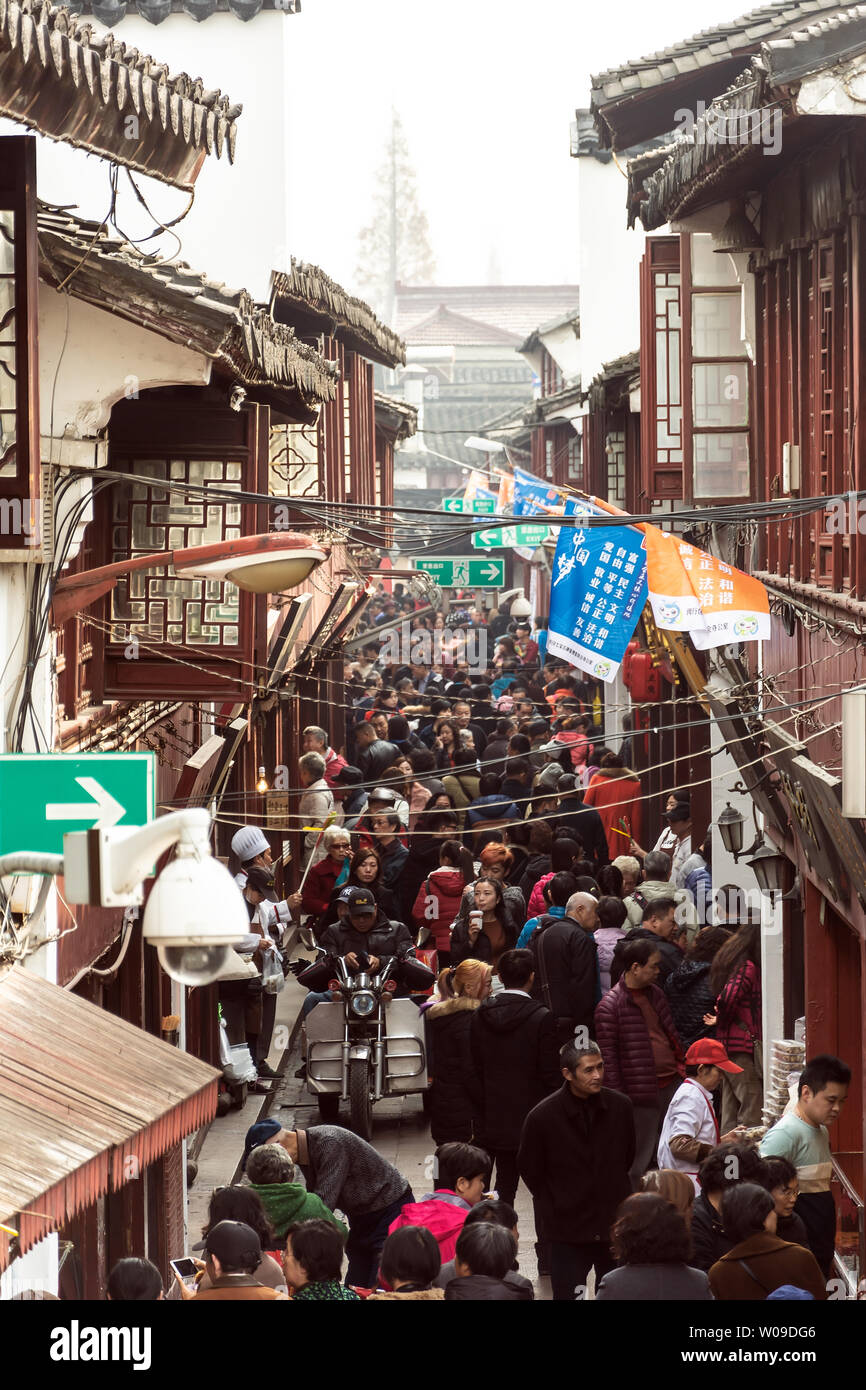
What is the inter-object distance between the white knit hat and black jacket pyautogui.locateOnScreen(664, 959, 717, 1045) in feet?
17.2

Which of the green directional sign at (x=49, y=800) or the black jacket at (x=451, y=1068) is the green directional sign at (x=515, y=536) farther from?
the green directional sign at (x=49, y=800)

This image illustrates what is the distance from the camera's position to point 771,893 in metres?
15.0

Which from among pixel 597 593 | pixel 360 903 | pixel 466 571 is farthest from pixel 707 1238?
pixel 466 571

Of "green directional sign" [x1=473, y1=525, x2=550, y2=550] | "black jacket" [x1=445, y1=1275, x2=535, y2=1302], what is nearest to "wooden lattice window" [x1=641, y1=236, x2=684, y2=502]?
"black jacket" [x1=445, y1=1275, x2=535, y2=1302]

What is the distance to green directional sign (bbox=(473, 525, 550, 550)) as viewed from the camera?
26609 mm

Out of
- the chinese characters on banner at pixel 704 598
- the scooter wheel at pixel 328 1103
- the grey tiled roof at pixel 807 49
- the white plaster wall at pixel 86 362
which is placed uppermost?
the grey tiled roof at pixel 807 49

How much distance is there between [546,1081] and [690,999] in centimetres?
137

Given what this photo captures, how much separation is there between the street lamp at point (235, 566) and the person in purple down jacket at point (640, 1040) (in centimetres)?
377

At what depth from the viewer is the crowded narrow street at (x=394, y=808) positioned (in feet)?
26.7

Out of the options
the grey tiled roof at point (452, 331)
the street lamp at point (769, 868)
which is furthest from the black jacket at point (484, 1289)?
the grey tiled roof at point (452, 331)

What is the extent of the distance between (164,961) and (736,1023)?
739cm

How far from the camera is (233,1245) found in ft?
26.7
